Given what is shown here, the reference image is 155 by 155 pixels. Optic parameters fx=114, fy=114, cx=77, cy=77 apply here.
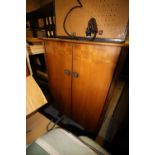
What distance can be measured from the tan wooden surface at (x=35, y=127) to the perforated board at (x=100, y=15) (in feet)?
3.42

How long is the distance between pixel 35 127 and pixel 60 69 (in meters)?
0.67

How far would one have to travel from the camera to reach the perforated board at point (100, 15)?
3.25 ft

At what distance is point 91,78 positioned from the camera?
3.60 ft

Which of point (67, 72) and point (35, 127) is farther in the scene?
point (67, 72)

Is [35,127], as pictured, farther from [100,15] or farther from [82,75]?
[100,15]

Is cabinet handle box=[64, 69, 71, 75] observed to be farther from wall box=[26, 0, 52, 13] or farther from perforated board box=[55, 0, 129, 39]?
wall box=[26, 0, 52, 13]

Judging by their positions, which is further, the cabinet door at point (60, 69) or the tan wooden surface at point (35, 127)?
the cabinet door at point (60, 69)

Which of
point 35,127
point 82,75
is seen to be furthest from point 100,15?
point 35,127

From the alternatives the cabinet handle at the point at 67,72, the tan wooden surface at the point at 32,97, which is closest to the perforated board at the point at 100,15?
the cabinet handle at the point at 67,72

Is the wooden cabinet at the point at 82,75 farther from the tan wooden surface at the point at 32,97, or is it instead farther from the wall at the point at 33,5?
the wall at the point at 33,5
